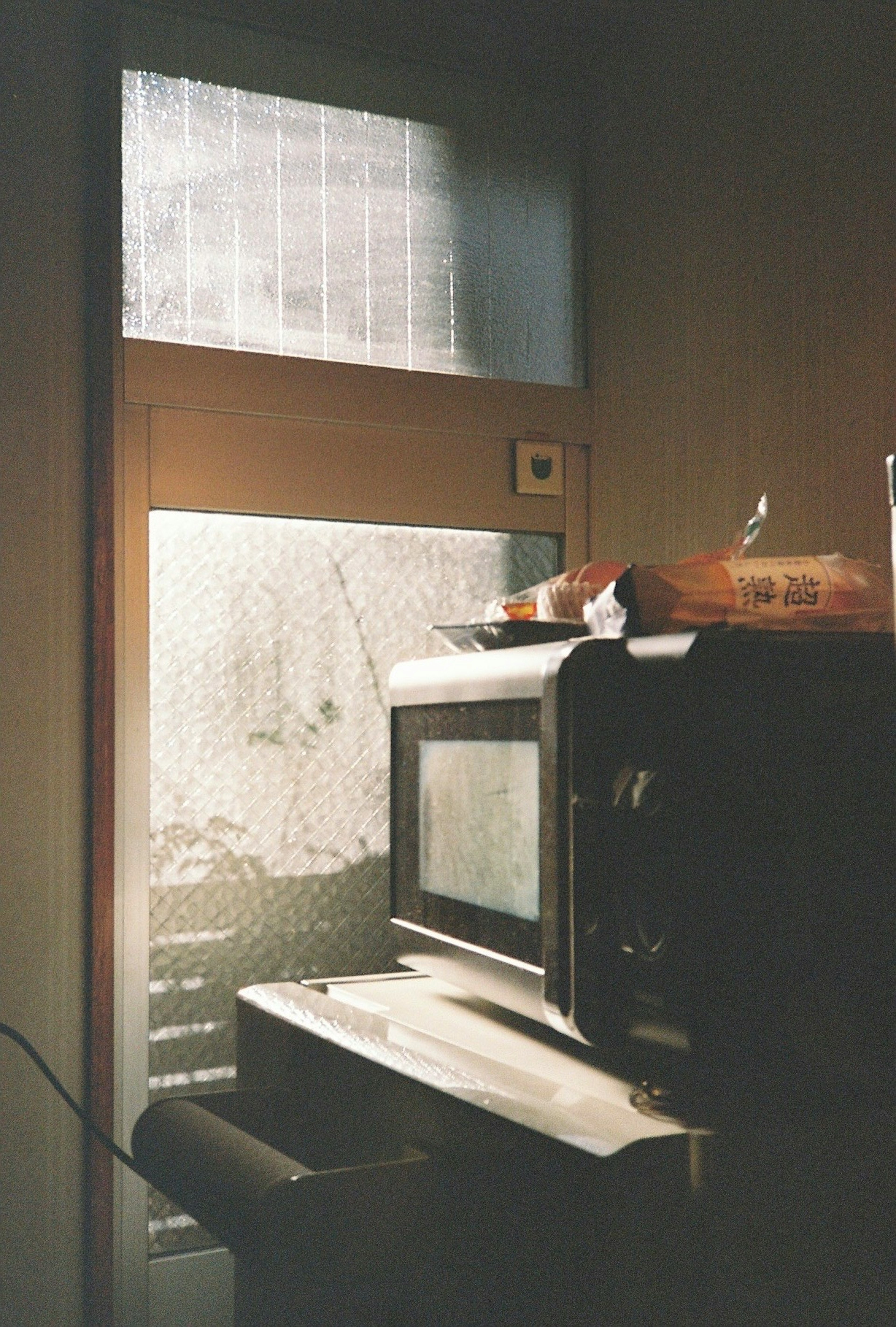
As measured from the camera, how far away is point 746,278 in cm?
139

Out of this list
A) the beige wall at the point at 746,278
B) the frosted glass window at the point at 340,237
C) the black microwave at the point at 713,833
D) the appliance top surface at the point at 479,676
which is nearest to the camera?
the black microwave at the point at 713,833

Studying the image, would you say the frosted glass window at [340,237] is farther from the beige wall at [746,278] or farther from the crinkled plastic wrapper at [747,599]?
the crinkled plastic wrapper at [747,599]

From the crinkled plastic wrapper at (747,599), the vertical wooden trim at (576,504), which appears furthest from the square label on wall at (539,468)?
the crinkled plastic wrapper at (747,599)

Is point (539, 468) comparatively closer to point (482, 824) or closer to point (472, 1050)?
point (482, 824)

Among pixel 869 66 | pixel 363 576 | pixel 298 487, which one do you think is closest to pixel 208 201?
pixel 298 487

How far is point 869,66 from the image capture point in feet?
3.89

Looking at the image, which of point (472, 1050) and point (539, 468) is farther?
point (539, 468)

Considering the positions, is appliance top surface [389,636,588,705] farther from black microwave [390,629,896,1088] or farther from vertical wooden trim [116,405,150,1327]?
vertical wooden trim [116,405,150,1327]

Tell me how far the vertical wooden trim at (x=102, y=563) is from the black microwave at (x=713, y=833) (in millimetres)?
725

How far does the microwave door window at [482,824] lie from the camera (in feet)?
2.96

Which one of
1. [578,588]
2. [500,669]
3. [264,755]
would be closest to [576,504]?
[264,755]

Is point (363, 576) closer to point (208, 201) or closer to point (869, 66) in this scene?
point (208, 201)

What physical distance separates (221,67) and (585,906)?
123 centimetres

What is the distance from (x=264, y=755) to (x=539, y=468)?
1.70 ft
